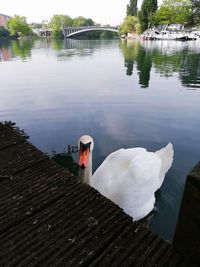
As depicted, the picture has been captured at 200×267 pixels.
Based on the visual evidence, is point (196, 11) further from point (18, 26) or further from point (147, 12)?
point (18, 26)

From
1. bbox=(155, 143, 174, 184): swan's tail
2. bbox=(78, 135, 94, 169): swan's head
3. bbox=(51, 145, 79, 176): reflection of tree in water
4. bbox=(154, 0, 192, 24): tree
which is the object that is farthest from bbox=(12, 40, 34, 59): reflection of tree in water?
bbox=(154, 0, 192, 24): tree

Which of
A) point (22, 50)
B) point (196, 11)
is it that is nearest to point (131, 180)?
point (22, 50)

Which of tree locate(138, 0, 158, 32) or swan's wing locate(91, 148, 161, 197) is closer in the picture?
swan's wing locate(91, 148, 161, 197)

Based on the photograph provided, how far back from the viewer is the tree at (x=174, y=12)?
9325 centimetres

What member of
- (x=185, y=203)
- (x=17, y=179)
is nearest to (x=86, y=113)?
(x=17, y=179)

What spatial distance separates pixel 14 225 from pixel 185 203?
2.05m

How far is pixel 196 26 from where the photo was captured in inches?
3772

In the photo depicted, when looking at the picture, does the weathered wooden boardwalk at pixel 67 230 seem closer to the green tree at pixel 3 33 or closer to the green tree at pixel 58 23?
the green tree at pixel 3 33

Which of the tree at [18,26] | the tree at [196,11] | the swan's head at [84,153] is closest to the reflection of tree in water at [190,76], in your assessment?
the swan's head at [84,153]

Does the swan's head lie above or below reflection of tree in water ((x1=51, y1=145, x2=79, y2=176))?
above

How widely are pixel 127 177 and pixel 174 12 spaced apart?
350ft

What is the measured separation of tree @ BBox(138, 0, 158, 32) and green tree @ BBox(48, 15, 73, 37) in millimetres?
53740

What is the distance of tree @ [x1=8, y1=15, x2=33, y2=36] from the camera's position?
127 m

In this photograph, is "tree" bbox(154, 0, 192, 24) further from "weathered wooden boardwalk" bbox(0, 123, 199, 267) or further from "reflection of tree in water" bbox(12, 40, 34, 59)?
"weathered wooden boardwalk" bbox(0, 123, 199, 267)
